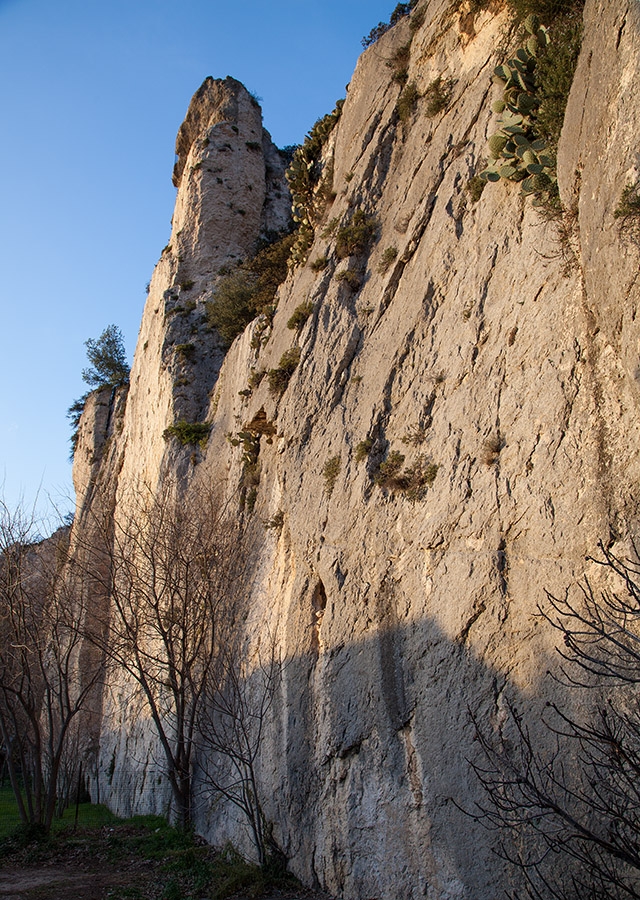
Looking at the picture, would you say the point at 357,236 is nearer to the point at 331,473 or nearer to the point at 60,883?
the point at 331,473

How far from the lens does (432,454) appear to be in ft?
30.7

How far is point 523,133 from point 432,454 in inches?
185

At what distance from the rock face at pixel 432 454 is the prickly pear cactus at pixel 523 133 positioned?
400 millimetres

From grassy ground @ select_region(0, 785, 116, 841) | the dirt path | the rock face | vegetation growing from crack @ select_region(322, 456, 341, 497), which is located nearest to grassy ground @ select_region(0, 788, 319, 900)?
the dirt path

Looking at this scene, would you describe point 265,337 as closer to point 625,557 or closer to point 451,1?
point 451,1

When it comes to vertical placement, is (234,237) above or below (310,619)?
above

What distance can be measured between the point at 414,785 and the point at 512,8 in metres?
11.6

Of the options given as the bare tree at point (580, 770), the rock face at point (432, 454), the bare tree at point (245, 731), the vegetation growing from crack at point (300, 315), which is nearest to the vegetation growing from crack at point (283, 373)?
the rock face at point (432, 454)

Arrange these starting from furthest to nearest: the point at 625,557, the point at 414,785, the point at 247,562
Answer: the point at 247,562
the point at 414,785
the point at 625,557

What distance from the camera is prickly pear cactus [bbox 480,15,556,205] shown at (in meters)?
8.80

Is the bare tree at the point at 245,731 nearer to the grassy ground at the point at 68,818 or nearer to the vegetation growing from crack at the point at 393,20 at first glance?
the grassy ground at the point at 68,818

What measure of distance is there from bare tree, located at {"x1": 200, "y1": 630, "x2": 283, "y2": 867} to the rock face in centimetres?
30

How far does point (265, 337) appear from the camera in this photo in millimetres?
17078

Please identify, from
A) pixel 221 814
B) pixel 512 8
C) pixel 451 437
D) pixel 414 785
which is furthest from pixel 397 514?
pixel 512 8
